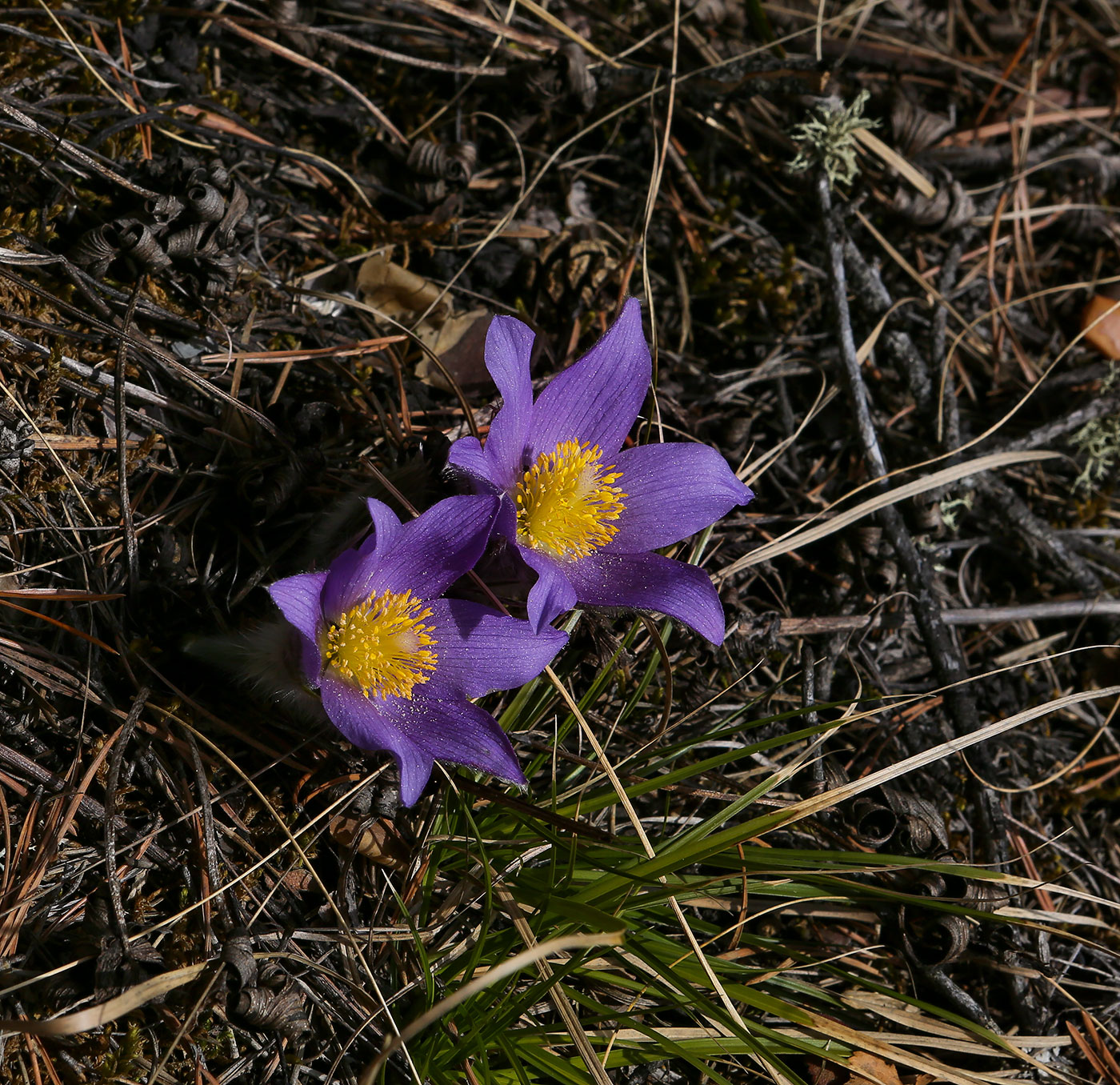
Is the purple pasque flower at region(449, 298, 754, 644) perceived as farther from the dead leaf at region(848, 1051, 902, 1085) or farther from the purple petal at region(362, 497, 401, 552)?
the dead leaf at region(848, 1051, 902, 1085)

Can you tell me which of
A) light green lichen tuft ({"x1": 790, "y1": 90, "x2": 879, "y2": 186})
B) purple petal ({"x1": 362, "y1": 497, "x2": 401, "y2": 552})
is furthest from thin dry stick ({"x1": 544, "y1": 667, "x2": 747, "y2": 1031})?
light green lichen tuft ({"x1": 790, "y1": 90, "x2": 879, "y2": 186})

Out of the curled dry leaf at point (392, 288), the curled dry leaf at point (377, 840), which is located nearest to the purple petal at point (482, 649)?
the curled dry leaf at point (377, 840)

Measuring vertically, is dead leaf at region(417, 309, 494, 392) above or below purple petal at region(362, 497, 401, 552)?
below

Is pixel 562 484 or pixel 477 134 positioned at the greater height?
pixel 477 134

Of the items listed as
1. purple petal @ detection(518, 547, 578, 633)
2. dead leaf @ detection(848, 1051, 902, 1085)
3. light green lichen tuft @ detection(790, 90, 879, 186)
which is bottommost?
dead leaf @ detection(848, 1051, 902, 1085)

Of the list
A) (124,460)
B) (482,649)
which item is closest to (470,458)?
(482,649)

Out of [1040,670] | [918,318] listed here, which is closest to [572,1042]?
[1040,670]

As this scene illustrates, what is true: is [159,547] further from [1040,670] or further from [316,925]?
[1040,670]

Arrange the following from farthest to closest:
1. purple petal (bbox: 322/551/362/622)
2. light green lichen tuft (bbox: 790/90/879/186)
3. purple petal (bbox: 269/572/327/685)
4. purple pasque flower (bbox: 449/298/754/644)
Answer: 1. light green lichen tuft (bbox: 790/90/879/186)
2. purple pasque flower (bbox: 449/298/754/644)
3. purple petal (bbox: 322/551/362/622)
4. purple petal (bbox: 269/572/327/685)
